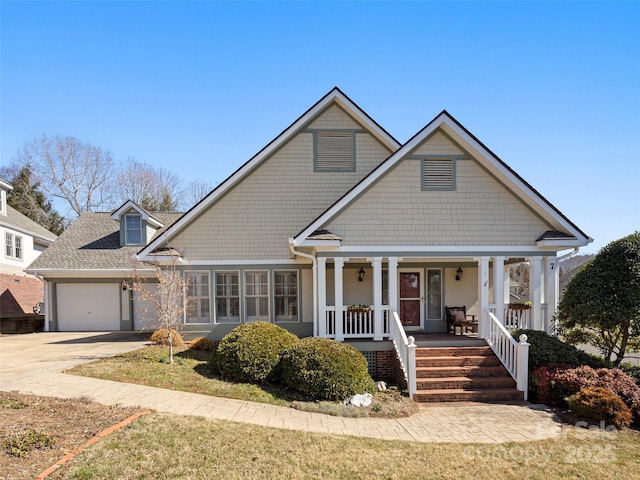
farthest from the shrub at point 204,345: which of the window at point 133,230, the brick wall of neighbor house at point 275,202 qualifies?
the window at point 133,230

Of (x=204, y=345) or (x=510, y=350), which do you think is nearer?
(x=510, y=350)

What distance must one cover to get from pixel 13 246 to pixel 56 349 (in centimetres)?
1438

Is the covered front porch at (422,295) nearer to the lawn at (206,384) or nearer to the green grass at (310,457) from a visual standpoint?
the lawn at (206,384)

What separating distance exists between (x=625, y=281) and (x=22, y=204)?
43.8 metres

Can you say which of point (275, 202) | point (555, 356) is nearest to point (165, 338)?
point (275, 202)

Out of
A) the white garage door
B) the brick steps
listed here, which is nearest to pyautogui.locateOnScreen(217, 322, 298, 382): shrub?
the brick steps

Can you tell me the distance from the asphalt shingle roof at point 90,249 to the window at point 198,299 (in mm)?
5434

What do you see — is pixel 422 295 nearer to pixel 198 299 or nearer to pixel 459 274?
pixel 459 274

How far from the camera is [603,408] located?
26.6 ft

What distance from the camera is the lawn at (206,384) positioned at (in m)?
8.86

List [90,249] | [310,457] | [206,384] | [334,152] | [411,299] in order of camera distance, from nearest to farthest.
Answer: [310,457] → [206,384] → [411,299] → [334,152] → [90,249]

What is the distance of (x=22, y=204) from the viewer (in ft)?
122

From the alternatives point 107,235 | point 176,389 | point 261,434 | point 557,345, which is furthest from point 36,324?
point 557,345

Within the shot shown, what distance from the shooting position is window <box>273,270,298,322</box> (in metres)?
14.8
